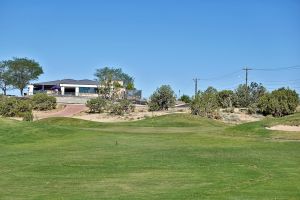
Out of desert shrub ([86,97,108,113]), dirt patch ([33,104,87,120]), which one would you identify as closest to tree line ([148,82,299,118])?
desert shrub ([86,97,108,113])

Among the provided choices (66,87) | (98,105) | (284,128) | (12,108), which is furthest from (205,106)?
(66,87)

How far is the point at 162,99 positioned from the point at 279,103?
16025mm

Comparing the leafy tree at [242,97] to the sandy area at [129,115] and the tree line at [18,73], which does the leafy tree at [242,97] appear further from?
the tree line at [18,73]

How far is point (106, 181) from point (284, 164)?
278 inches

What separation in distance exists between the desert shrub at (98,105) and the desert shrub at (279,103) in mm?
18878

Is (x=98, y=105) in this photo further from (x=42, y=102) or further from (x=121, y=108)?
(x=42, y=102)

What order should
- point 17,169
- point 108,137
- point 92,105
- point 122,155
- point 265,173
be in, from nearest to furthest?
point 265,173 < point 17,169 < point 122,155 < point 108,137 < point 92,105

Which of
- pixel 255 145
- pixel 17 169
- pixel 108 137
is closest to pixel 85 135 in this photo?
pixel 108 137

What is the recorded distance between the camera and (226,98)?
76062mm

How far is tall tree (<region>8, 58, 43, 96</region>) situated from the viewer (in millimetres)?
136125

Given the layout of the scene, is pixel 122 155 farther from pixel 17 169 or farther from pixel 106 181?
pixel 106 181

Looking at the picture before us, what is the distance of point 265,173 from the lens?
1789 cm

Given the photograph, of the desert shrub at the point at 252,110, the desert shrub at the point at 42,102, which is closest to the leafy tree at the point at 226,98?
the desert shrub at the point at 252,110

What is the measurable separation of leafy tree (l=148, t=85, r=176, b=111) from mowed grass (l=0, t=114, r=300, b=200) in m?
38.2
